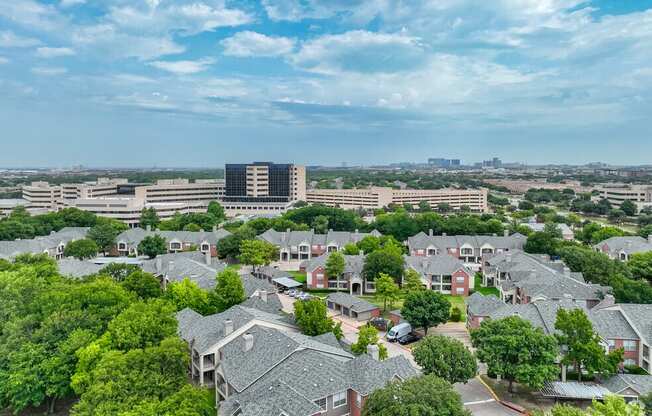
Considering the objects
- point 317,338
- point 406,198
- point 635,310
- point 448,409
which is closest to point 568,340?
point 635,310

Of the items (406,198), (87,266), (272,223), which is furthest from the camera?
(406,198)

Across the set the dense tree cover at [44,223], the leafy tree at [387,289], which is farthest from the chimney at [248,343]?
the dense tree cover at [44,223]

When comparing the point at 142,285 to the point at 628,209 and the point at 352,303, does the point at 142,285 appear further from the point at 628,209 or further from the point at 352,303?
the point at 628,209

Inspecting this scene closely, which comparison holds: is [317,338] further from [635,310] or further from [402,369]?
[635,310]

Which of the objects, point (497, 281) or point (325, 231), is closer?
point (497, 281)

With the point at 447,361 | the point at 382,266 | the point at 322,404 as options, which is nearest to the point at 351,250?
the point at 382,266
